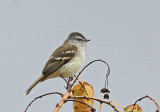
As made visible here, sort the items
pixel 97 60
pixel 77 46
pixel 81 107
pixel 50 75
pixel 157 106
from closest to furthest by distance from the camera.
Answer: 1. pixel 157 106
2. pixel 81 107
3. pixel 97 60
4. pixel 50 75
5. pixel 77 46

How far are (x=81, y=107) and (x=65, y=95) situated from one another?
301 millimetres

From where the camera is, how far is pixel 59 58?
543cm

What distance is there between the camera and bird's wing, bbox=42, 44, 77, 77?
5.06 metres

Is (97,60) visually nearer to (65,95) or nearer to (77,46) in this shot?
(65,95)

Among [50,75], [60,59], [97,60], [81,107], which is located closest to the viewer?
[81,107]

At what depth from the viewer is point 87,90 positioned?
2762mm

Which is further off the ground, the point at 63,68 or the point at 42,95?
the point at 63,68

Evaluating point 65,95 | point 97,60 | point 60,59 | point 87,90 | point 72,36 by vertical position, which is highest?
point 72,36

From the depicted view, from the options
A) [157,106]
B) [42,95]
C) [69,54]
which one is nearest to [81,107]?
[42,95]

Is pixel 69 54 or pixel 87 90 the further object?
pixel 69 54

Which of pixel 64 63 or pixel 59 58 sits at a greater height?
pixel 59 58

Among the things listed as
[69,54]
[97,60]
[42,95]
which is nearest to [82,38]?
[69,54]

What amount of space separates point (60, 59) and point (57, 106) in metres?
3.26

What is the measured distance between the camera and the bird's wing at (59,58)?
16.6ft
